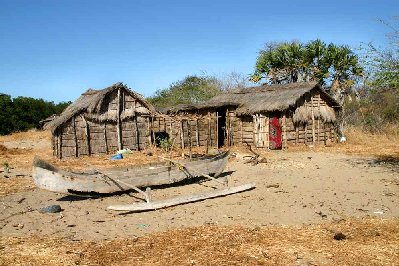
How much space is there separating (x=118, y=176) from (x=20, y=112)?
3244 cm

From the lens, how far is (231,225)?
7.79 meters

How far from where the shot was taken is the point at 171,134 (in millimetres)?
22656

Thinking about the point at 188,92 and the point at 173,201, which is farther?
the point at 188,92

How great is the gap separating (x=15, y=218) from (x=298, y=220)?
21.2ft

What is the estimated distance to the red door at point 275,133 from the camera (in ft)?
68.0

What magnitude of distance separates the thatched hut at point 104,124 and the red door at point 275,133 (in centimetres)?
659

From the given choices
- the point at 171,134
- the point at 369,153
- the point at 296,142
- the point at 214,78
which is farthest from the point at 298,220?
the point at 214,78

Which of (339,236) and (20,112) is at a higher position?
(20,112)

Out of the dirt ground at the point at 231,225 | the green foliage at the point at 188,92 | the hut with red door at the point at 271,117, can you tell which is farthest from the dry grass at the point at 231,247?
the green foliage at the point at 188,92

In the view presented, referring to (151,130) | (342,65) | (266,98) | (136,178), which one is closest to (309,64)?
(342,65)

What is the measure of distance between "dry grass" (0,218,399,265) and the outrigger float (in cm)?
194

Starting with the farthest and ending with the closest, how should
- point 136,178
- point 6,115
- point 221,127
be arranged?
point 6,115, point 221,127, point 136,178

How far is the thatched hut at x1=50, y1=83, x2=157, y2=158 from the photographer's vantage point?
758 inches

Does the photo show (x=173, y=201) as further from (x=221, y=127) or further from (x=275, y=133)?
(x=221, y=127)
